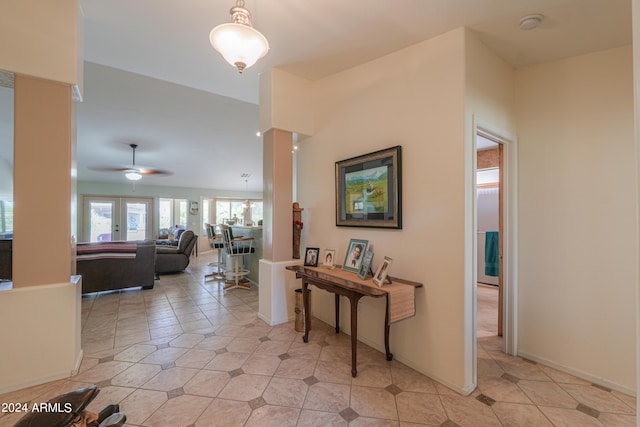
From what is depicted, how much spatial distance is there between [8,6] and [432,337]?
407 centimetres

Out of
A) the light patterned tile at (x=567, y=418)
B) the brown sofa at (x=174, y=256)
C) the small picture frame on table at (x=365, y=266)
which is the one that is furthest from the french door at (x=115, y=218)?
the light patterned tile at (x=567, y=418)

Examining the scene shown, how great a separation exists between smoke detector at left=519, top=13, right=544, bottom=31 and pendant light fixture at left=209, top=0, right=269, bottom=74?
194 centimetres

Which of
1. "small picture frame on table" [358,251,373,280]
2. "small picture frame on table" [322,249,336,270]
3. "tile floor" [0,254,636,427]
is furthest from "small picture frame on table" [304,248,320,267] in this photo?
"tile floor" [0,254,636,427]

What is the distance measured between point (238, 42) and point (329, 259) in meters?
2.12

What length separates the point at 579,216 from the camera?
91.7 inches

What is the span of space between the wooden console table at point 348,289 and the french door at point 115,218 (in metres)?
9.02

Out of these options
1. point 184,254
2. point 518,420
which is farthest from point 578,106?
point 184,254

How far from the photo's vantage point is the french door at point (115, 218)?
8.91 metres

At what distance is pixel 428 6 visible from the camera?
204 centimetres

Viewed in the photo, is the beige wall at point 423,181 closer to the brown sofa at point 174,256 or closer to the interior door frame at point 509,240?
the interior door frame at point 509,240

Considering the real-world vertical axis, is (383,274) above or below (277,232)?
below

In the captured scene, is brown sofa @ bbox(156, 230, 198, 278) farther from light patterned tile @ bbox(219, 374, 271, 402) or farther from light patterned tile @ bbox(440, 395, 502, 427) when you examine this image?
light patterned tile @ bbox(440, 395, 502, 427)

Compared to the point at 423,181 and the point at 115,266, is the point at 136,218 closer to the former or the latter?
the point at 115,266

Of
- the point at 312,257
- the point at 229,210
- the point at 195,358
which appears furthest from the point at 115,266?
the point at 229,210
